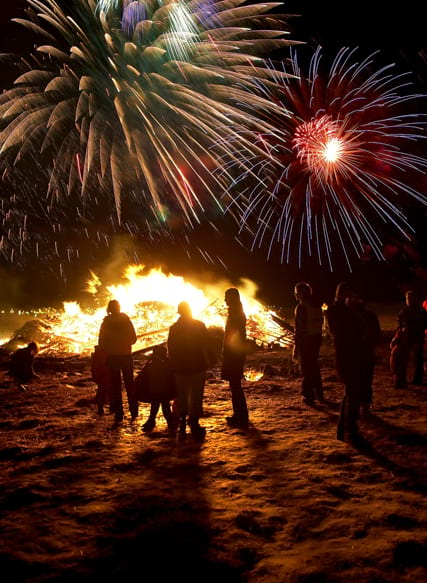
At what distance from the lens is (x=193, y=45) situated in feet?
39.8

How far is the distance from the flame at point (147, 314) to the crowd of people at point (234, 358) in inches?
264

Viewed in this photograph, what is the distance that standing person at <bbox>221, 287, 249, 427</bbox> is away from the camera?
6.49 meters

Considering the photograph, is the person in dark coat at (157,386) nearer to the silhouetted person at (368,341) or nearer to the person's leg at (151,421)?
the person's leg at (151,421)

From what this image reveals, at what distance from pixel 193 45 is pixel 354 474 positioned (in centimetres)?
1109

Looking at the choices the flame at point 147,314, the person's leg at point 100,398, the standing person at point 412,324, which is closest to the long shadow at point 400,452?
the standing person at point 412,324

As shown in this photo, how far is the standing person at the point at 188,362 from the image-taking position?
5809 millimetres

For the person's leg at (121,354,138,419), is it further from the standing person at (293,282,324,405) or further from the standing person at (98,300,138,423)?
the standing person at (293,282,324,405)

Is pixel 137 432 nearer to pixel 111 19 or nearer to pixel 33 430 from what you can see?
pixel 33 430

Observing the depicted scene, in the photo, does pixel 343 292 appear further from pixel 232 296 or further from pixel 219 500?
pixel 219 500

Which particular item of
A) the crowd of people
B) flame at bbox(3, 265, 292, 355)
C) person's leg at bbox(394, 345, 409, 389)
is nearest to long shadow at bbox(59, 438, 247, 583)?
the crowd of people

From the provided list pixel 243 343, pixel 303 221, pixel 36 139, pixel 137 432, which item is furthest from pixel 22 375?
pixel 303 221

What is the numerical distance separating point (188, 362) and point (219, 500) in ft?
5.93

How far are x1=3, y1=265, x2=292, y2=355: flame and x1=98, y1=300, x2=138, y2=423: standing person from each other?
23.1 feet

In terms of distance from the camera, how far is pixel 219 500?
438 cm
